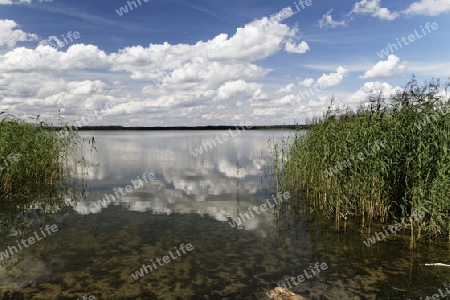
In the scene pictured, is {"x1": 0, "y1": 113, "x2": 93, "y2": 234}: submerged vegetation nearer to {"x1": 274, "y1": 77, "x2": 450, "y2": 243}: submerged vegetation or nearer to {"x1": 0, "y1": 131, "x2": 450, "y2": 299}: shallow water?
{"x1": 0, "y1": 131, "x2": 450, "y2": 299}: shallow water

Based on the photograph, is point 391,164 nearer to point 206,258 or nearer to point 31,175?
point 206,258

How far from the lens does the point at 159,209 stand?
13.3 meters

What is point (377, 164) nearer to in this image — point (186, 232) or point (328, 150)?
point (328, 150)

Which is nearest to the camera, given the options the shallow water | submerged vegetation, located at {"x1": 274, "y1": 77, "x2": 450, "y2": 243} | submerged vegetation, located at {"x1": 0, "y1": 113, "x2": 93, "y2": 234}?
the shallow water

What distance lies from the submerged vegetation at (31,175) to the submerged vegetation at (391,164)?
10959 millimetres

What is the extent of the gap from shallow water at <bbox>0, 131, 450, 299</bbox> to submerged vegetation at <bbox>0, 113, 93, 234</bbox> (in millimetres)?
1471

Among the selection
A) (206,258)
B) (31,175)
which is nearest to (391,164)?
(206,258)

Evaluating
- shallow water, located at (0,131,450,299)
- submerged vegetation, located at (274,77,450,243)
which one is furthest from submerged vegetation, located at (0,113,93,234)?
submerged vegetation, located at (274,77,450,243)

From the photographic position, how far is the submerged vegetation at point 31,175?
12.6 metres

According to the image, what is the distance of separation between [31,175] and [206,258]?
12730 millimetres

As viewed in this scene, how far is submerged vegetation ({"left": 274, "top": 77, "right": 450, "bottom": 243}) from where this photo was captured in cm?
884

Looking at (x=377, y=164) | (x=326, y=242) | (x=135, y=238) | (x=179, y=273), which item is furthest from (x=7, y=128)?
(x=377, y=164)

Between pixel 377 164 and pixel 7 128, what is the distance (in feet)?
56.7

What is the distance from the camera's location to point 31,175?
54.6 ft
